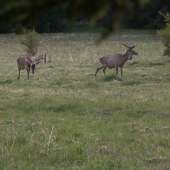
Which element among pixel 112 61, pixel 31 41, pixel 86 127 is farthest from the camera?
pixel 31 41

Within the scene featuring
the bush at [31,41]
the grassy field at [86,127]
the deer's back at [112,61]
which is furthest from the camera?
the bush at [31,41]

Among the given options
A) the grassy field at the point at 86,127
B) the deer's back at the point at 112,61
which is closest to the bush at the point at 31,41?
the deer's back at the point at 112,61

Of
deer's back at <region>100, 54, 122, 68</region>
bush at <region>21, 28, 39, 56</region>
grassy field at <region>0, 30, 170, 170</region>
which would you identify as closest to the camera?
grassy field at <region>0, 30, 170, 170</region>

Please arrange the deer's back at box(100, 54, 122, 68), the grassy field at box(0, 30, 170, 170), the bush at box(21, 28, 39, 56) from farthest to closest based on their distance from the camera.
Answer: the bush at box(21, 28, 39, 56) → the deer's back at box(100, 54, 122, 68) → the grassy field at box(0, 30, 170, 170)

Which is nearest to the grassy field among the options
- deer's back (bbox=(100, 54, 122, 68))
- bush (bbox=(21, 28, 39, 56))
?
deer's back (bbox=(100, 54, 122, 68))

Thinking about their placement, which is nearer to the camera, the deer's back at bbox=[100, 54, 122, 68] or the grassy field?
the grassy field

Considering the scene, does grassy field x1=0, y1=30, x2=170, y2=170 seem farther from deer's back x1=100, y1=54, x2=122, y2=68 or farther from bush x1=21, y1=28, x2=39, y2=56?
bush x1=21, y1=28, x2=39, y2=56

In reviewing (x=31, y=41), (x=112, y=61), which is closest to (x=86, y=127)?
(x=112, y=61)

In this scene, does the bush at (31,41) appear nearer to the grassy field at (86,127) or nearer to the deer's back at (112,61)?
the deer's back at (112,61)

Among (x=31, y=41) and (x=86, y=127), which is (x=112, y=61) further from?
(x=31, y=41)

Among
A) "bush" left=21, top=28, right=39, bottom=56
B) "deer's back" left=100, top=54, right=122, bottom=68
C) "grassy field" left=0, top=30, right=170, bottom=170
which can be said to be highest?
"bush" left=21, top=28, right=39, bottom=56

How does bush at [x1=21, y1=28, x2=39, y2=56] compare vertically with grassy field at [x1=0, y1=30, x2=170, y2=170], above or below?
above

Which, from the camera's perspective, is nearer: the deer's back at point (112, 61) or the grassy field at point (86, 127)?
the grassy field at point (86, 127)

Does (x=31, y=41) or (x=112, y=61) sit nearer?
(x=112, y=61)
